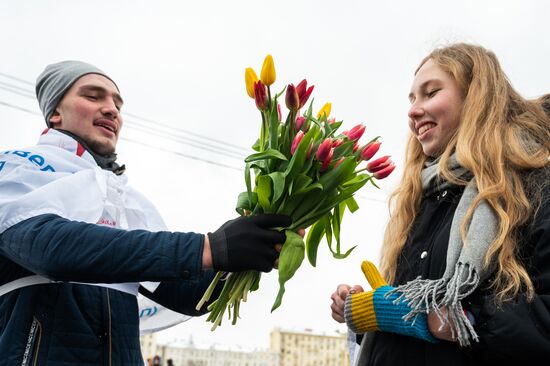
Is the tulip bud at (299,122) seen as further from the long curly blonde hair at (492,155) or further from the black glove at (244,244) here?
the long curly blonde hair at (492,155)

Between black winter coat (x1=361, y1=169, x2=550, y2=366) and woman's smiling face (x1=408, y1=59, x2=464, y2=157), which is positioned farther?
woman's smiling face (x1=408, y1=59, x2=464, y2=157)

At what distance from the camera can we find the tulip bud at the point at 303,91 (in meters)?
1.80

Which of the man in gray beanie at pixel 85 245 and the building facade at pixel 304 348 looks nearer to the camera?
the man in gray beanie at pixel 85 245

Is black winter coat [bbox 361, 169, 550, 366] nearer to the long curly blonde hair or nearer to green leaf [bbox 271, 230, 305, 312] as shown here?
the long curly blonde hair

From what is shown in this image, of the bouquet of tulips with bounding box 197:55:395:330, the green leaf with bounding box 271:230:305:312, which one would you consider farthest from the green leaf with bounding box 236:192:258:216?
the green leaf with bounding box 271:230:305:312

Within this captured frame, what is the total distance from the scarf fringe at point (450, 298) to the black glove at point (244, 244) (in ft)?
1.35

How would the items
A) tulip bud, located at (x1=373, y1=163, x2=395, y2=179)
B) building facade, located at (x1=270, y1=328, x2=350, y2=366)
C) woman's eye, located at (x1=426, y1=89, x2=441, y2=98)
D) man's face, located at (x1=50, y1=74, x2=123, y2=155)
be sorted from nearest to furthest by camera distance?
tulip bud, located at (x1=373, y1=163, x2=395, y2=179), woman's eye, located at (x1=426, y1=89, x2=441, y2=98), man's face, located at (x1=50, y1=74, x2=123, y2=155), building facade, located at (x1=270, y1=328, x2=350, y2=366)

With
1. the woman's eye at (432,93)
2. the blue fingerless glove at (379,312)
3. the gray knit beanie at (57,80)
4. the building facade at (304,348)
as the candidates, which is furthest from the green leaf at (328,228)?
the building facade at (304,348)

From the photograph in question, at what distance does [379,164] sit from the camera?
6.16ft

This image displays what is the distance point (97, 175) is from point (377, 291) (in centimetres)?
110

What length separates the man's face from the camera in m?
2.38

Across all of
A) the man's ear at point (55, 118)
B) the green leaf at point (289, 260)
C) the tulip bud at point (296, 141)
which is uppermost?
the man's ear at point (55, 118)

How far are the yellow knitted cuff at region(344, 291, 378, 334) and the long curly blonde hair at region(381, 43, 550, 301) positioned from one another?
0.87 feet

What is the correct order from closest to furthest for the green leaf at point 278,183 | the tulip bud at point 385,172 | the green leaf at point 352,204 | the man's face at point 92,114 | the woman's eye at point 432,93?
the green leaf at point 278,183 → the tulip bud at point 385,172 → the green leaf at point 352,204 → the woman's eye at point 432,93 → the man's face at point 92,114
